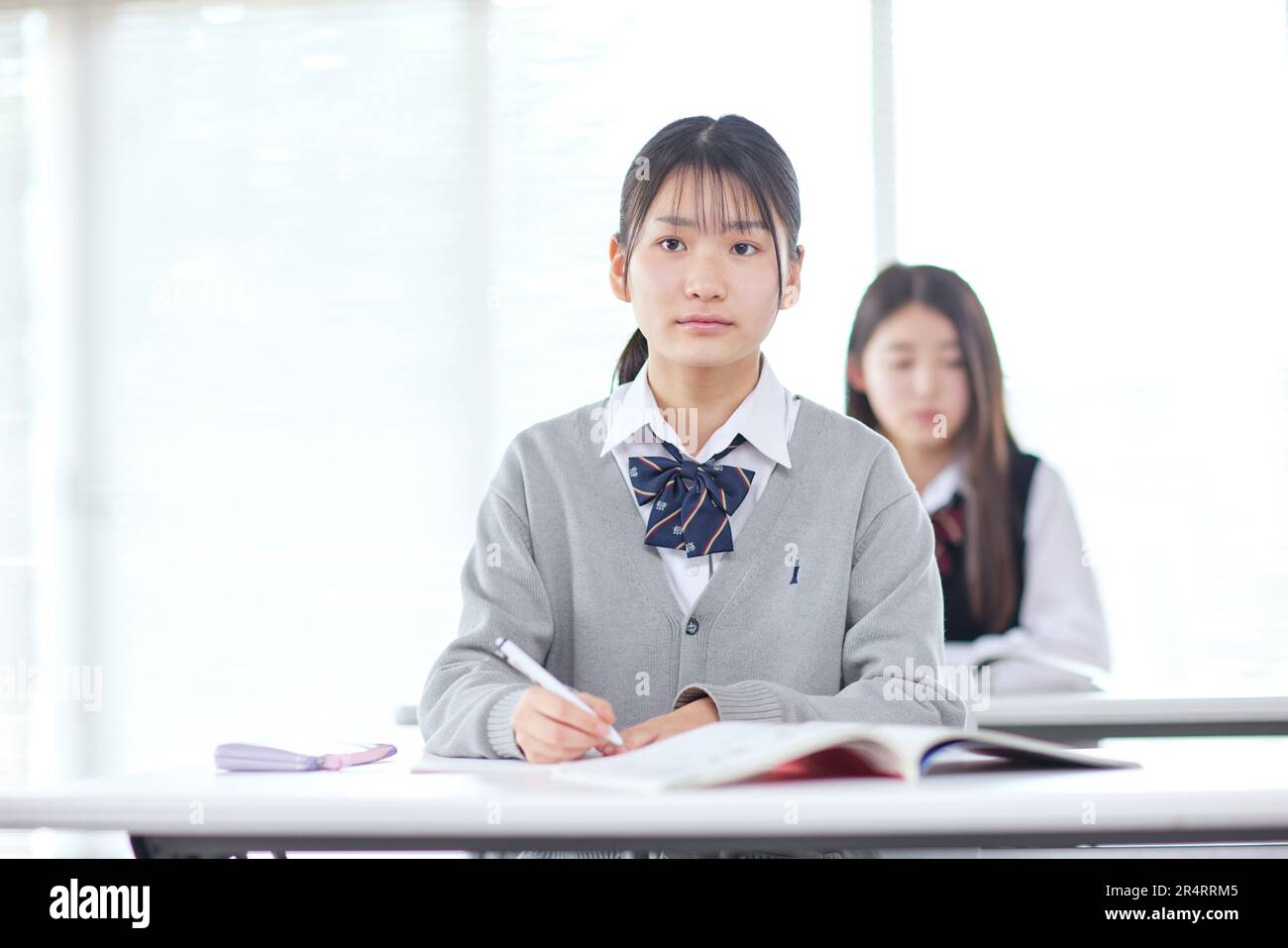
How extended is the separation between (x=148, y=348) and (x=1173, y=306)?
3.39m

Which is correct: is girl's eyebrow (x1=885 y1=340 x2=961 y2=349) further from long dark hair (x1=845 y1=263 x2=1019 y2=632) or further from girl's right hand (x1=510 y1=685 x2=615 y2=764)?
girl's right hand (x1=510 y1=685 x2=615 y2=764)

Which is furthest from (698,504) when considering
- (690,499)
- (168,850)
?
(168,850)

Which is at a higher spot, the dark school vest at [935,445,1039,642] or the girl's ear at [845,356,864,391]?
the girl's ear at [845,356,864,391]

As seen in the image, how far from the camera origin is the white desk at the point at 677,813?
33.4 inches

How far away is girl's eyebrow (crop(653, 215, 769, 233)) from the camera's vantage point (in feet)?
4.91

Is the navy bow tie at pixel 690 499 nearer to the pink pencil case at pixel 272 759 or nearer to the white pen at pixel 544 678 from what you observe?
the white pen at pixel 544 678

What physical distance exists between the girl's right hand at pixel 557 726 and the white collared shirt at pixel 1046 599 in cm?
150

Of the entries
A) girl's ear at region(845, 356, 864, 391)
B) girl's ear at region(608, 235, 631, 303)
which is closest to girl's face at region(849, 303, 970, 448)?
girl's ear at region(845, 356, 864, 391)

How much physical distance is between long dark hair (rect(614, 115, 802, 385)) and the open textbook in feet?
2.29

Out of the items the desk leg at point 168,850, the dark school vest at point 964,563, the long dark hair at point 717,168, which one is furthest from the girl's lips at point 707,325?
the dark school vest at point 964,563

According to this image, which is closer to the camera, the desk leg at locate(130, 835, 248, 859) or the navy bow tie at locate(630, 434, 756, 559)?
the desk leg at locate(130, 835, 248, 859)

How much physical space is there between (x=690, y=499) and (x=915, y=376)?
159cm

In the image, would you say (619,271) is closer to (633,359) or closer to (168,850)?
(633,359)
